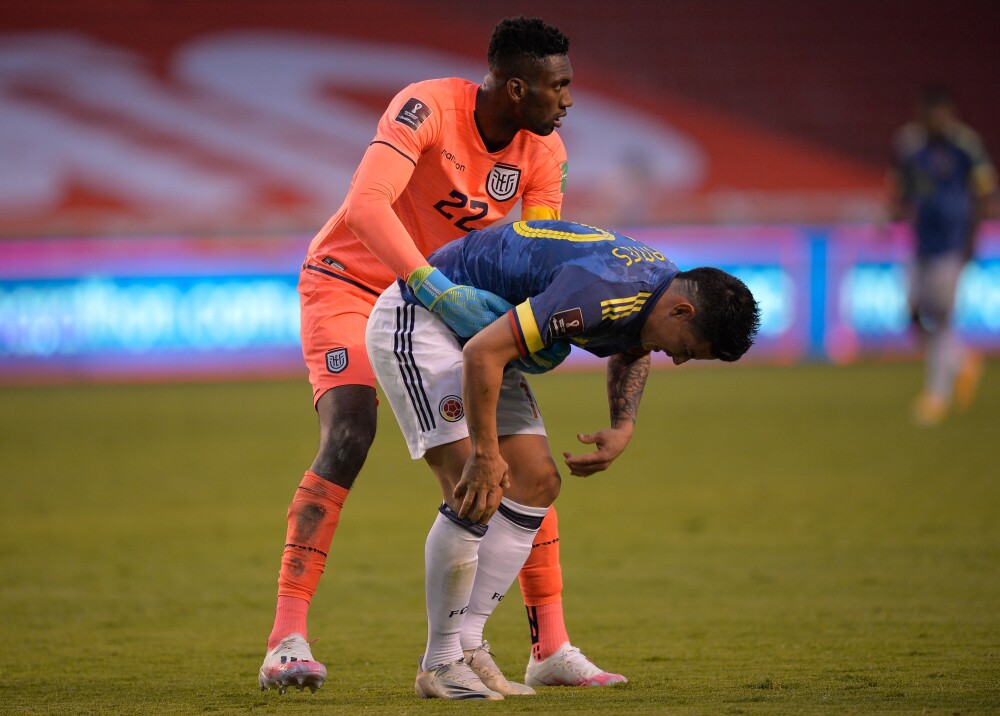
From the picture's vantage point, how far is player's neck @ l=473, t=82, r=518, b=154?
4445 millimetres

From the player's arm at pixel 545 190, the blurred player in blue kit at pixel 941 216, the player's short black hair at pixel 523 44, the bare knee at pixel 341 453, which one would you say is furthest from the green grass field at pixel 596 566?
the player's short black hair at pixel 523 44

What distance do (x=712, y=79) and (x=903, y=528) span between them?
17.8 meters

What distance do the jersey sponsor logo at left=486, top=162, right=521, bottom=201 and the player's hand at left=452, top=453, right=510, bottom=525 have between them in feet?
3.88

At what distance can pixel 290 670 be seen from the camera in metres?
3.94

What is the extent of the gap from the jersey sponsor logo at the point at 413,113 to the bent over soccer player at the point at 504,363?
446mm

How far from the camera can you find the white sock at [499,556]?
4090mm

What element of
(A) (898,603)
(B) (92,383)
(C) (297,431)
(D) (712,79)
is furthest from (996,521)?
(D) (712,79)

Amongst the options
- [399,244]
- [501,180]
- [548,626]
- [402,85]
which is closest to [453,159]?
[501,180]

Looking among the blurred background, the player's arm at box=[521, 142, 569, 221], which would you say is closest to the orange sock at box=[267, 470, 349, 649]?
the player's arm at box=[521, 142, 569, 221]

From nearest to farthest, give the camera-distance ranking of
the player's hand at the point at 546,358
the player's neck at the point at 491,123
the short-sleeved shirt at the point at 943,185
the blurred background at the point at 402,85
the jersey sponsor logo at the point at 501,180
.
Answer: the player's hand at the point at 546,358 → the player's neck at the point at 491,123 → the jersey sponsor logo at the point at 501,180 → the short-sleeved shirt at the point at 943,185 → the blurred background at the point at 402,85

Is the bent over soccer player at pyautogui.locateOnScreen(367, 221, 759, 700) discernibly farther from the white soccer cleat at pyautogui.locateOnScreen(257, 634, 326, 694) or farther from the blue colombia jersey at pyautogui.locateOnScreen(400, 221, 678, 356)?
the white soccer cleat at pyautogui.locateOnScreen(257, 634, 326, 694)

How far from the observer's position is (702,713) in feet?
11.5

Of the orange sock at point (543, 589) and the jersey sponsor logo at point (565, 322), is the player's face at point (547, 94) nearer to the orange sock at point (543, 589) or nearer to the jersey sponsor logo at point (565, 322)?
the jersey sponsor logo at point (565, 322)

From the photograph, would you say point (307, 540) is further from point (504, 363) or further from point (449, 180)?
point (449, 180)
